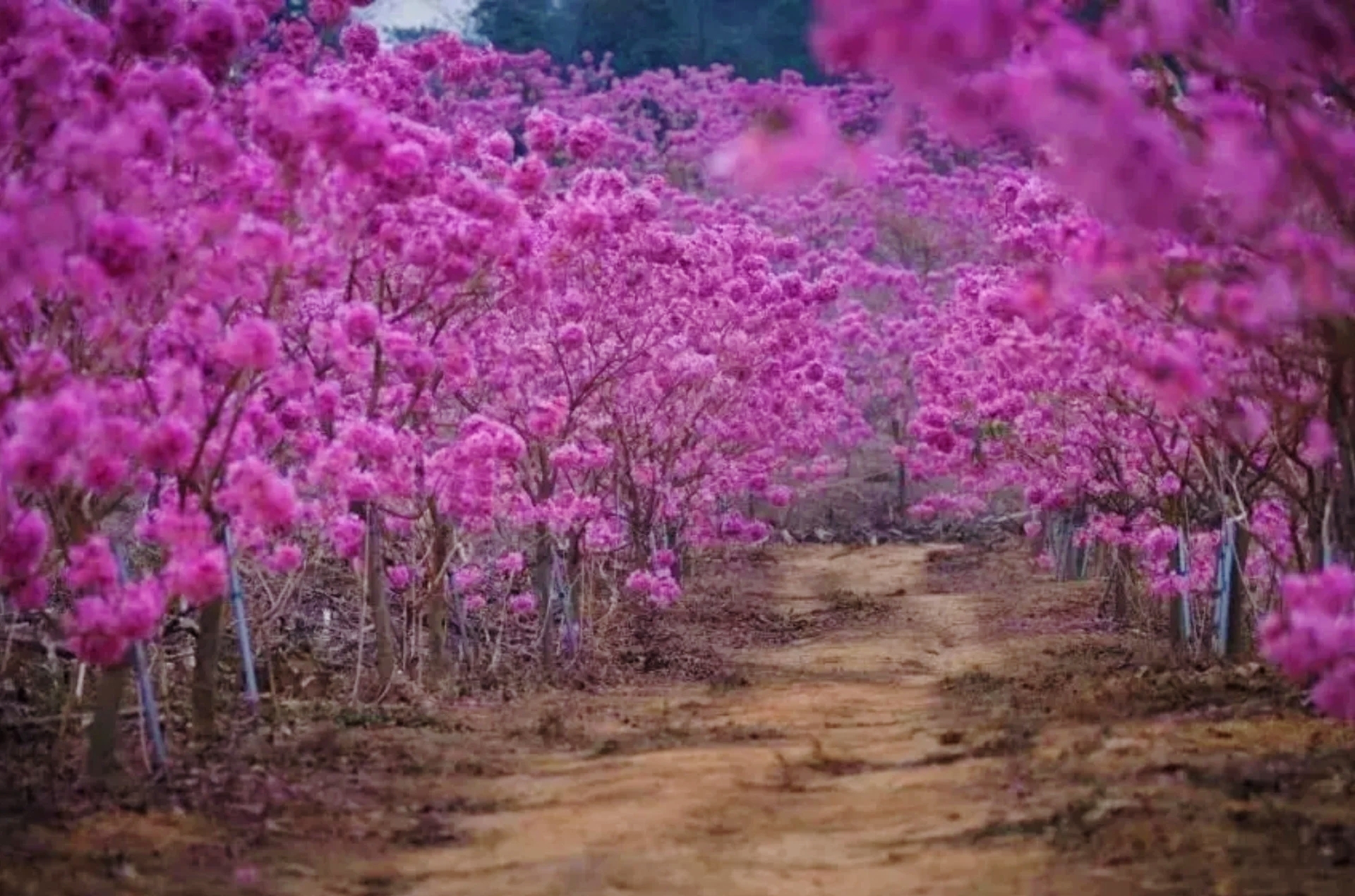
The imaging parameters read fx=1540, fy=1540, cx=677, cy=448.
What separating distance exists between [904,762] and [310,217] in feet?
10.5

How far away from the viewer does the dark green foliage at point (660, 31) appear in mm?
42969

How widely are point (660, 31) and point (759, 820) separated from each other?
4019 centimetres

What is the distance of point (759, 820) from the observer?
5.29m

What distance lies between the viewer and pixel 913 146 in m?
33.8

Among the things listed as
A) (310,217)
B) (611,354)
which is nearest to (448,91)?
(611,354)

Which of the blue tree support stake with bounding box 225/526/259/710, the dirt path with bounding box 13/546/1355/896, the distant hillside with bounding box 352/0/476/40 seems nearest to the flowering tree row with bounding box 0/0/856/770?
the blue tree support stake with bounding box 225/526/259/710

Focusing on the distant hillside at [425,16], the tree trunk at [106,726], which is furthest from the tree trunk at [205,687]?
the distant hillside at [425,16]

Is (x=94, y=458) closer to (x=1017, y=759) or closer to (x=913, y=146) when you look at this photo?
(x=1017, y=759)

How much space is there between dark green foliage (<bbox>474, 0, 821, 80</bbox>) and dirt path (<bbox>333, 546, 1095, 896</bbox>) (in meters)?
35.9

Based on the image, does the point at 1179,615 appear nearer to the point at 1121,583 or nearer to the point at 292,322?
the point at 1121,583

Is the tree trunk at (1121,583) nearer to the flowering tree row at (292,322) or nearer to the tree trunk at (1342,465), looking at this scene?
the flowering tree row at (292,322)

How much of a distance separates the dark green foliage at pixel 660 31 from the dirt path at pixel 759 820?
3595cm

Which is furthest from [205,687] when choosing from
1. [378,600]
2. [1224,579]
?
[1224,579]

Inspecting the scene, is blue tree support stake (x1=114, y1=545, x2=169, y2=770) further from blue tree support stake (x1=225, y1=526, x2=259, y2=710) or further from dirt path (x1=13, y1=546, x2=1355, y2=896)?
blue tree support stake (x1=225, y1=526, x2=259, y2=710)
